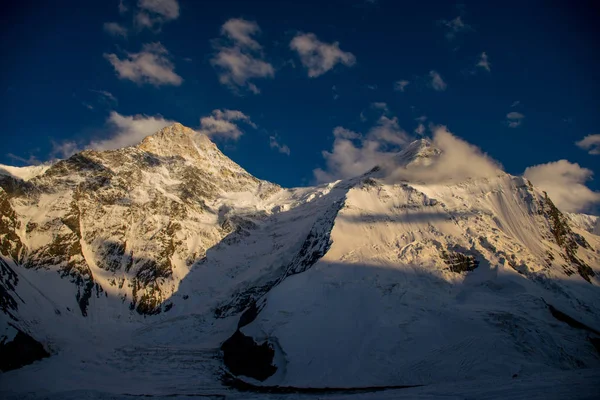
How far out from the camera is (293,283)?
284 feet

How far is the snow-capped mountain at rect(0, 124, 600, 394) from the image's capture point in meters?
65.0

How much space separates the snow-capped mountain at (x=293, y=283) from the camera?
65.0 meters

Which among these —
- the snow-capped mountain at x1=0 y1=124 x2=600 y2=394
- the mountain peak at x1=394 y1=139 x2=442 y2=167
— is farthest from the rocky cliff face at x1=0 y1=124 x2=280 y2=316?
the mountain peak at x1=394 y1=139 x2=442 y2=167

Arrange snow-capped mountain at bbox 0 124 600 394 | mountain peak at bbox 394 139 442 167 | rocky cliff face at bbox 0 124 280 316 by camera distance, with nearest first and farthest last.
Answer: snow-capped mountain at bbox 0 124 600 394, rocky cliff face at bbox 0 124 280 316, mountain peak at bbox 394 139 442 167

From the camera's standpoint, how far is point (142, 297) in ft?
393

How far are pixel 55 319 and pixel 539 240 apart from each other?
366ft

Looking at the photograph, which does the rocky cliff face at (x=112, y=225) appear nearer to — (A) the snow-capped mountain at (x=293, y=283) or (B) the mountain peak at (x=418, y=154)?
(A) the snow-capped mountain at (x=293, y=283)

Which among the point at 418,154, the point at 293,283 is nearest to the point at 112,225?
the point at 293,283

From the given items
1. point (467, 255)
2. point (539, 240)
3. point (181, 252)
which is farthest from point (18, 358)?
point (539, 240)

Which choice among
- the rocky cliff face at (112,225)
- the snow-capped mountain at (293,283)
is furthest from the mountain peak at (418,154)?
the rocky cliff face at (112,225)

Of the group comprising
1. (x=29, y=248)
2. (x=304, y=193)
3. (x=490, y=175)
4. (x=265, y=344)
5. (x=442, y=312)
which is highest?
(x=304, y=193)

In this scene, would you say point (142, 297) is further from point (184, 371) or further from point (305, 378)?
point (305, 378)

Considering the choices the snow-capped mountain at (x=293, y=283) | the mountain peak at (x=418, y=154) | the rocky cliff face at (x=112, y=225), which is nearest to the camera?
the snow-capped mountain at (x=293, y=283)

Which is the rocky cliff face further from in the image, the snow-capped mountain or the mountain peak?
the mountain peak
